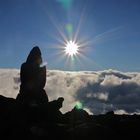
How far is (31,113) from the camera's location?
101312 mm

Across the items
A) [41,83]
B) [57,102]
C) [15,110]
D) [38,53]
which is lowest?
[15,110]

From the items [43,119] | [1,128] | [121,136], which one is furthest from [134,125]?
[1,128]

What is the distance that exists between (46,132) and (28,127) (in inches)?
180

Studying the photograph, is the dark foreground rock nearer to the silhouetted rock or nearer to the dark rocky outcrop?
the dark rocky outcrop

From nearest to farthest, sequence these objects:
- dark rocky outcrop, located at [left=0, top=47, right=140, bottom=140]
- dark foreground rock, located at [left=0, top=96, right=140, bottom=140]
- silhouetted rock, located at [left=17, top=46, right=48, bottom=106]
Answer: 1. dark foreground rock, located at [left=0, top=96, right=140, bottom=140]
2. dark rocky outcrop, located at [left=0, top=47, right=140, bottom=140]
3. silhouetted rock, located at [left=17, top=46, right=48, bottom=106]

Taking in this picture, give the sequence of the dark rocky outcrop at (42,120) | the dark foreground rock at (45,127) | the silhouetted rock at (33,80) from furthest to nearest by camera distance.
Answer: the silhouetted rock at (33,80) < the dark rocky outcrop at (42,120) < the dark foreground rock at (45,127)

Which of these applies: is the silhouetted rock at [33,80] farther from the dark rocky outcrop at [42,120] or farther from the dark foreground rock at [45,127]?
the dark foreground rock at [45,127]

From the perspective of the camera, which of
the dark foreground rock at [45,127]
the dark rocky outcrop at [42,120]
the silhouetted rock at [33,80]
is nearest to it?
the dark foreground rock at [45,127]

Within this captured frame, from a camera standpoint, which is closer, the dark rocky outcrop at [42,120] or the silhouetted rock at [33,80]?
the dark rocky outcrop at [42,120]

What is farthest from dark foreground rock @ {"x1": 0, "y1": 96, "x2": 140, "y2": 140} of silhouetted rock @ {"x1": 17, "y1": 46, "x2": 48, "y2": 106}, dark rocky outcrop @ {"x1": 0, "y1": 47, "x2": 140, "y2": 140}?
silhouetted rock @ {"x1": 17, "y1": 46, "x2": 48, "y2": 106}

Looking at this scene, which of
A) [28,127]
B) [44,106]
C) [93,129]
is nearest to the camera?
[93,129]

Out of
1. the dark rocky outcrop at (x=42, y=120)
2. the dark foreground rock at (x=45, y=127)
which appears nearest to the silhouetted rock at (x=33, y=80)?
the dark rocky outcrop at (x=42, y=120)

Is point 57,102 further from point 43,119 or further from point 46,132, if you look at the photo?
point 46,132

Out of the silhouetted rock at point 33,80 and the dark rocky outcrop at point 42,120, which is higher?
the silhouetted rock at point 33,80
